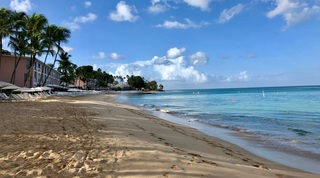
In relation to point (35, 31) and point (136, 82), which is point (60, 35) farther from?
point (136, 82)

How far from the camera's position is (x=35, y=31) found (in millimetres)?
38625

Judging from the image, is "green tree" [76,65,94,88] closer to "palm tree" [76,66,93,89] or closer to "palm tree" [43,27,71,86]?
"palm tree" [76,66,93,89]

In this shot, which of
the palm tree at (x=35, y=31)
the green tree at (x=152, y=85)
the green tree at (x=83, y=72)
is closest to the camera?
the palm tree at (x=35, y=31)

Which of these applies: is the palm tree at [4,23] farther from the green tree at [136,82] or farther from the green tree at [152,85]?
the green tree at [152,85]

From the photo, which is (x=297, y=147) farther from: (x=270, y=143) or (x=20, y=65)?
(x=20, y=65)

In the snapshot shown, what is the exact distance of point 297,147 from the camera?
9.19 meters

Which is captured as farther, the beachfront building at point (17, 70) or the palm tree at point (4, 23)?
the beachfront building at point (17, 70)

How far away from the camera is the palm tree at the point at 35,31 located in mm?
38125

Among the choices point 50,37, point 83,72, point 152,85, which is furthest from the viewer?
point 152,85

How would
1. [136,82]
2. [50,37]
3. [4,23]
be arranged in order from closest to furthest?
[4,23], [50,37], [136,82]

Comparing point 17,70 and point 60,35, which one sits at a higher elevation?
point 60,35

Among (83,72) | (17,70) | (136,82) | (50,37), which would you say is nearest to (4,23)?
(50,37)

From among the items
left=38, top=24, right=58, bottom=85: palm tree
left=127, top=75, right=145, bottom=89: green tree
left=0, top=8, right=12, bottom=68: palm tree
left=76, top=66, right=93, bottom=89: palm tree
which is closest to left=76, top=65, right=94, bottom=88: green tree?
left=76, top=66, right=93, bottom=89: palm tree

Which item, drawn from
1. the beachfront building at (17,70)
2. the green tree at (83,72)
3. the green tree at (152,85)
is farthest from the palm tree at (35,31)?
the green tree at (152,85)
